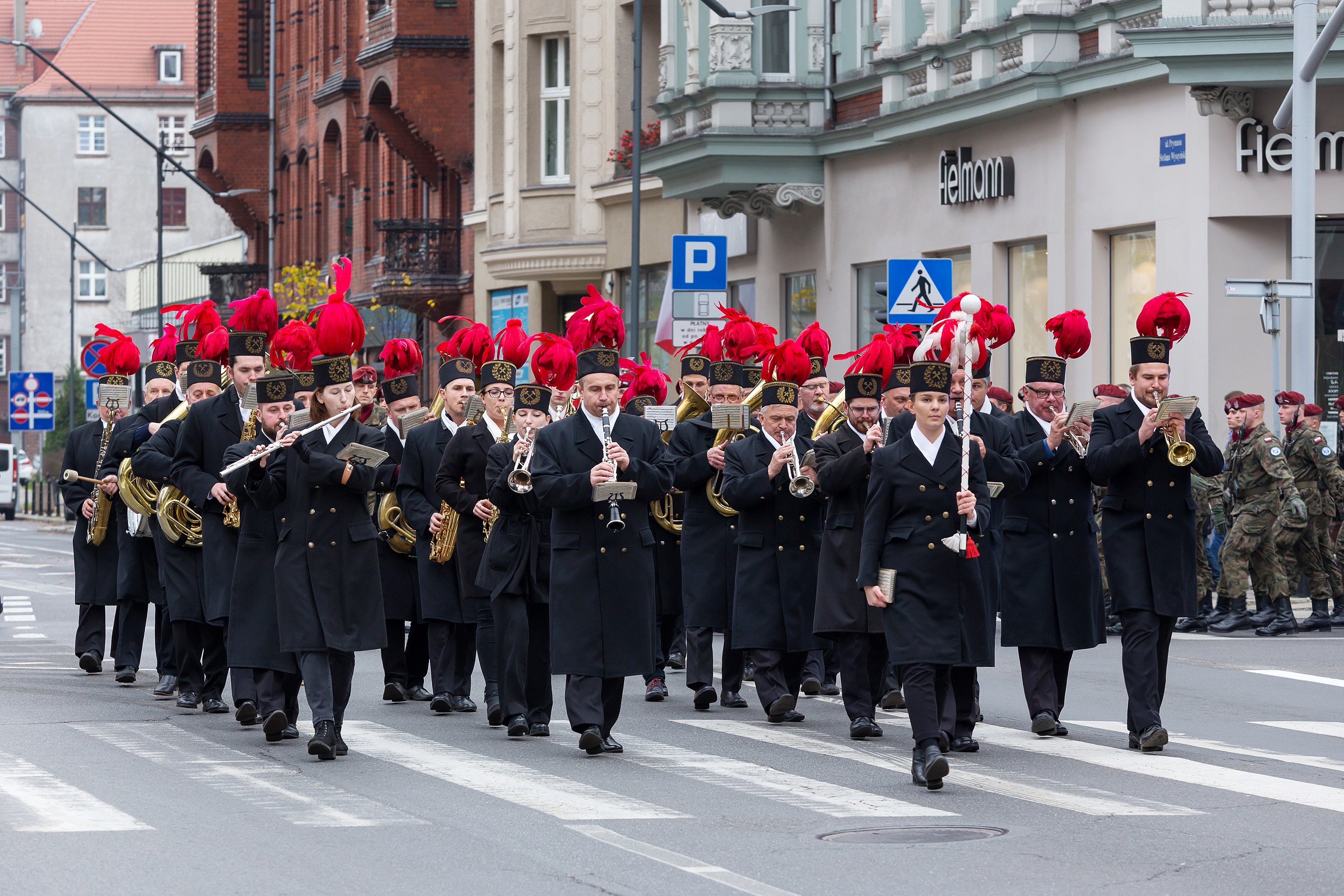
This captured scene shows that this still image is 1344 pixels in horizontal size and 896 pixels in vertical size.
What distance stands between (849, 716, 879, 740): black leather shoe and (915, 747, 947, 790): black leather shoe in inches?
71.5

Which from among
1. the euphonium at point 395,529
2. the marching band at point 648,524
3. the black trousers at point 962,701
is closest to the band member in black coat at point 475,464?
the marching band at point 648,524

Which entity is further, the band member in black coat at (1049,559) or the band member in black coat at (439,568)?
the band member in black coat at (439,568)

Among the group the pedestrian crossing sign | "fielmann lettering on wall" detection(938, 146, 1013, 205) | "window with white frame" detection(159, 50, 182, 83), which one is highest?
"window with white frame" detection(159, 50, 182, 83)

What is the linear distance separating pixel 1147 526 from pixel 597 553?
2845 mm

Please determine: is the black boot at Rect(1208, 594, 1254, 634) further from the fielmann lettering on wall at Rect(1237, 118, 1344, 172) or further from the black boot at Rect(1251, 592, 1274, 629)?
the fielmann lettering on wall at Rect(1237, 118, 1344, 172)

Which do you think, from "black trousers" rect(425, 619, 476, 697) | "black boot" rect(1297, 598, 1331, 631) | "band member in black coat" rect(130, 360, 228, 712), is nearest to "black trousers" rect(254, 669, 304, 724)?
"band member in black coat" rect(130, 360, 228, 712)

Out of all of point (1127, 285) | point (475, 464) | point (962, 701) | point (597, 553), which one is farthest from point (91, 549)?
point (1127, 285)

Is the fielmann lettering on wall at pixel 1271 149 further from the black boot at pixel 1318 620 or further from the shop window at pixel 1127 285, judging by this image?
the black boot at pixel 1318 620

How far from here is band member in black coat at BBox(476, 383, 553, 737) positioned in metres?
12.0

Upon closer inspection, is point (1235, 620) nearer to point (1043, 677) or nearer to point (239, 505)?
point (1043, 677)

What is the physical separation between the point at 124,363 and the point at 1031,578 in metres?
7.14

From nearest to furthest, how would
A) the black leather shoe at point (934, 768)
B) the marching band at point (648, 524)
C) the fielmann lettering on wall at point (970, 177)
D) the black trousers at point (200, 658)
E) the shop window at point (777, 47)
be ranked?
the black leather shoe at point (934, 768) → the marching band at point (648, 524) → the black trousers at point (200, 658) → the fielmann lettering on wall at point (970, 177) → the shop window at point (777, 47)

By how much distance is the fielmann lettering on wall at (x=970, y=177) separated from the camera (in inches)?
1022

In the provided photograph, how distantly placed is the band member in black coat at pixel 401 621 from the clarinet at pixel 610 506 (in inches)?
104
